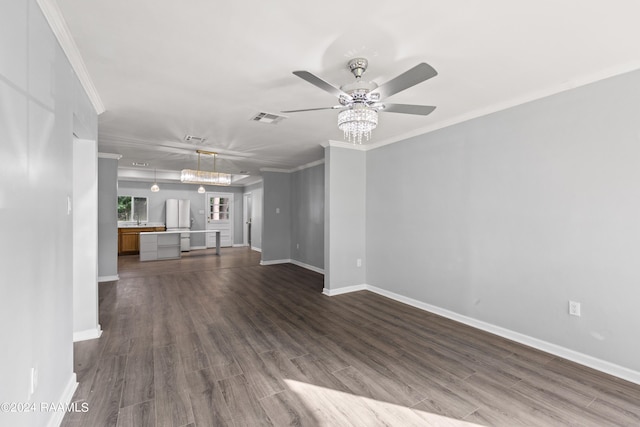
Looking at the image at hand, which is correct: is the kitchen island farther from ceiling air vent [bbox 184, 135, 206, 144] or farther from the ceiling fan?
the ceiling fan

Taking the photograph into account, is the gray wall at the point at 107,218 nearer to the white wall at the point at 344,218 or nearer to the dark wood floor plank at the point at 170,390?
the dark wood floor plank at the point at 170,390

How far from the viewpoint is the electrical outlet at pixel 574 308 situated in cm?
261

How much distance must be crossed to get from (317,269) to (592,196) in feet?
15.9

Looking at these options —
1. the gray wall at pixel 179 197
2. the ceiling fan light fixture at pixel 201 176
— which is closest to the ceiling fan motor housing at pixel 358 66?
the ceiling fan light fixture at pixel 201 176

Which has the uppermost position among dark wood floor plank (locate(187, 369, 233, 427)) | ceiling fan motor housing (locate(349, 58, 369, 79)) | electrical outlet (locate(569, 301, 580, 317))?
ceiling fan motor housing (locate(349, 58, 369, 79))

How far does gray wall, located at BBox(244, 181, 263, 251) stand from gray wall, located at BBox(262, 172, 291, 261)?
2280 mm

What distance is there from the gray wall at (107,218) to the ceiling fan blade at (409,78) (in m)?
5.46

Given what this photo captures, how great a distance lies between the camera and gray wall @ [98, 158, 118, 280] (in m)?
5.43

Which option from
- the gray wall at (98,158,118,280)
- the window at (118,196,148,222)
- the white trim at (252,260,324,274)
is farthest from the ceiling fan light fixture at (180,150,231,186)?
the window at (118,196,148,222)

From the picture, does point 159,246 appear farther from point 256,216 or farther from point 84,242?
point 84,242

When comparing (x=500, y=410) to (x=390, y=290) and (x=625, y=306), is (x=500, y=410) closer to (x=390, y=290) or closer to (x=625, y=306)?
(x=625, y=306)

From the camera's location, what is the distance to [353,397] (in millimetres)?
2115

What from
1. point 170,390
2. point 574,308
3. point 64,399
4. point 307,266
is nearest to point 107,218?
point 307,266

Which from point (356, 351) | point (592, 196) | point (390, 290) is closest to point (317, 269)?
point (390, 290)
